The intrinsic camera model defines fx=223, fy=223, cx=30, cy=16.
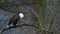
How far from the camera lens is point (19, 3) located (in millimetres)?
4422

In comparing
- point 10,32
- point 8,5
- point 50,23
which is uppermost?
point 8,5

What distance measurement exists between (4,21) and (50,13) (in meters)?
1.99

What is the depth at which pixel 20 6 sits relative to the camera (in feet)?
14.6

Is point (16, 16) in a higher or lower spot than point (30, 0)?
lower

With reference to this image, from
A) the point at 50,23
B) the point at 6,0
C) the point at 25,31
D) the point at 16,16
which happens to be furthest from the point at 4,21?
the point at 50,23

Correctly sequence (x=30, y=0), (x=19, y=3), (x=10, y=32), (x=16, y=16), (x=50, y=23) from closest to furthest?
(x=50, y=23)
(x=30, y=0)
(x=19, y=3)
(x=10, y=32)
(x=16, y=16)

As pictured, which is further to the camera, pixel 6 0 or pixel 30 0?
pixel 6 0

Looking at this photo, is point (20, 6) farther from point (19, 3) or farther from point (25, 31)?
point (25, 31)

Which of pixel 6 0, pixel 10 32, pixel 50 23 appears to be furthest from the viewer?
pixel 10 32

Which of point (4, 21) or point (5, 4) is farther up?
point (5, 4)

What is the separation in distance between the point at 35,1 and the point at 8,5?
1.98 ft

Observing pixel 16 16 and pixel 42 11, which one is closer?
pixel 42 11

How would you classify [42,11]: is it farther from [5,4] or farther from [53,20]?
[5,4]

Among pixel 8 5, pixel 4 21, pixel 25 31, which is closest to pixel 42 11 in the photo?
pixel 8 5
